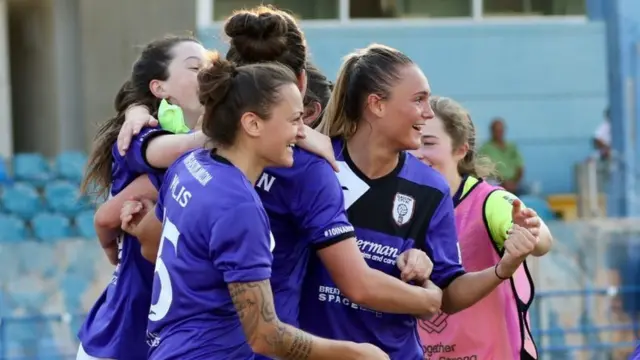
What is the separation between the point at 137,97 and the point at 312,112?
0.59 meters

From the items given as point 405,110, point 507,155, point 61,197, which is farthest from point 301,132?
point 61,197

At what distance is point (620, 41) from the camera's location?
12367mm

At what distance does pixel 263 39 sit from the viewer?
3.44 metres

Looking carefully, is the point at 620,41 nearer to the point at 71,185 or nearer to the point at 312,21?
the point at 312,21

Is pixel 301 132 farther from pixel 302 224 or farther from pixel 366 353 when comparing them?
pixel 366 353

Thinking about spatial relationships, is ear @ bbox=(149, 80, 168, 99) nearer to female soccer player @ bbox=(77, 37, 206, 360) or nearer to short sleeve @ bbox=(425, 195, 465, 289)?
female soccer player @ bbox=(77, 37, 206, 360)

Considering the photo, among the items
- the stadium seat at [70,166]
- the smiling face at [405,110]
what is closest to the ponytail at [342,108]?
the smiling face at [405,110]

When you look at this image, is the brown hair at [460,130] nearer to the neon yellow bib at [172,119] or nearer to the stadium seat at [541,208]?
the neon yellow bib at [172,119]

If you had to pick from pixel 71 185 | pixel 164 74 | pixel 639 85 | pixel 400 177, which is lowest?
pixel 71 185

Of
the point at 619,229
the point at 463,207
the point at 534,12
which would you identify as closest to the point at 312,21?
the point at 534,12

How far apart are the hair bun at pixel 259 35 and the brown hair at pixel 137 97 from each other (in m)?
0.55

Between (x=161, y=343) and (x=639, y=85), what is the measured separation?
9.82 m

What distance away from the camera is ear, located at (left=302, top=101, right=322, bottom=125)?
3842 millimetres

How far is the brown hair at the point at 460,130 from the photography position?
14.5 ft
